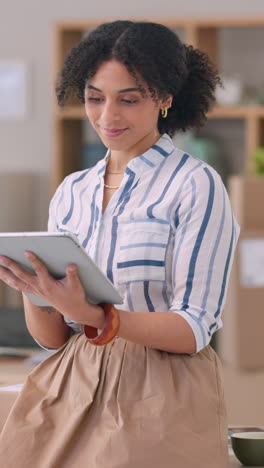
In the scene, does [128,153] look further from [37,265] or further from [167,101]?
[37,265]

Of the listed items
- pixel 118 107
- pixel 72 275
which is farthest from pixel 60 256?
pixel 118 107

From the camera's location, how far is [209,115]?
438 centimetres

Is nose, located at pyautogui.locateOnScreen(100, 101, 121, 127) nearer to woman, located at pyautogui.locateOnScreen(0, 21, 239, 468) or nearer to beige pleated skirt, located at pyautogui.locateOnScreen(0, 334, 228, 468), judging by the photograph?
woman, located at pyautogui.locateOnScreen(0, 21, 239, 468)

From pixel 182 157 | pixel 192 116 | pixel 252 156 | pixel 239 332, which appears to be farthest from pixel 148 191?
pixel 252 156

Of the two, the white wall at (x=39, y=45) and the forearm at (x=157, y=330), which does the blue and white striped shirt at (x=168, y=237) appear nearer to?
the forearm at (x=157, y=330)

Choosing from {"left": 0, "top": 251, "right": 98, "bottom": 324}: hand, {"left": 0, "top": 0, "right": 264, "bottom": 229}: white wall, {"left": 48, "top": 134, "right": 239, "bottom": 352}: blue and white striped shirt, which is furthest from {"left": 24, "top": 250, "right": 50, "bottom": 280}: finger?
{"left": 0, "top": 0, "right": 264, "bottom": 229}: white wall

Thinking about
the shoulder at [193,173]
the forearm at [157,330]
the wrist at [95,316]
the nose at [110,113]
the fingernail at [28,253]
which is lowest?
the forearm at [157,330]

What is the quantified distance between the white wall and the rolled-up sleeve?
140 inches

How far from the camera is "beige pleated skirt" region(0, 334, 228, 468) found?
116 cm

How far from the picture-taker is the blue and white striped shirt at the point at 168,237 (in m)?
1.19

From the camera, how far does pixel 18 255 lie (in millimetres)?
1085

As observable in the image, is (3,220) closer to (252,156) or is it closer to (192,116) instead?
(252,156)

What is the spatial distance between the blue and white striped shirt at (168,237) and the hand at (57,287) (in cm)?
13

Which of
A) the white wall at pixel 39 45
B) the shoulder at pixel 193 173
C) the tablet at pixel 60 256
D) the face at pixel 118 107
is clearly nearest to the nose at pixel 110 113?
the face at pixel 118 107
